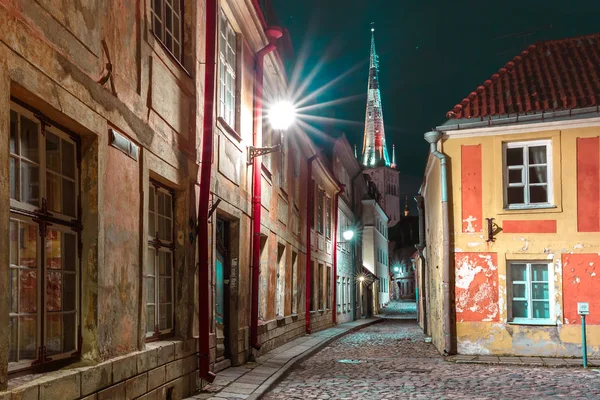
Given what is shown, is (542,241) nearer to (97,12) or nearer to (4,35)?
(97,12)

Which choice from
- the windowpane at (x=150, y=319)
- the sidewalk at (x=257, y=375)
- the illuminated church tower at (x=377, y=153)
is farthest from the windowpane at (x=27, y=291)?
the illuminated church tower at (x=377, y=153)

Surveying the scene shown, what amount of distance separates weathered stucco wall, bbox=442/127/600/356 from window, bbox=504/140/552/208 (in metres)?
0.18

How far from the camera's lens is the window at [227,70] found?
1123cm

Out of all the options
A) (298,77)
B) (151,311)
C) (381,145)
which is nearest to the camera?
(151,311)

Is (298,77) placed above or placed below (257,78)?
above

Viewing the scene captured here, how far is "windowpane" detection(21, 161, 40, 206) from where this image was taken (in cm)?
520

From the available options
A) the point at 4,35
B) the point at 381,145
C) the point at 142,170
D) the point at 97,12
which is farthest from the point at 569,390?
the point at 381,145

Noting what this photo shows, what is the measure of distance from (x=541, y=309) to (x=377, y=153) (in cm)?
10962

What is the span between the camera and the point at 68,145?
600cm

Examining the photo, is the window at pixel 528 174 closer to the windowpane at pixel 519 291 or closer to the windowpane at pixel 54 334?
the windowpane at pixel 519 291

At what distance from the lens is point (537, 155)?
50.2ft

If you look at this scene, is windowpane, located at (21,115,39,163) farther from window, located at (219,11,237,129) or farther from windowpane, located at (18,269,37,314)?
window, located at (219,11,237,129)

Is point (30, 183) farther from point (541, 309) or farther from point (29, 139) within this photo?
point (541, 309)

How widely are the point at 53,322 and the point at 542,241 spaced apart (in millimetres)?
12131
